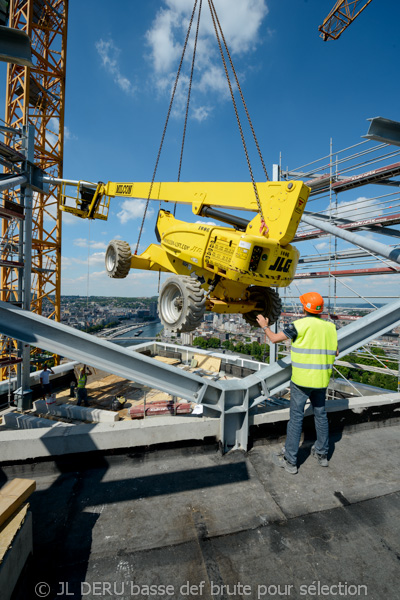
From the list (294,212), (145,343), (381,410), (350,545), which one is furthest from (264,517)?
(145,343)

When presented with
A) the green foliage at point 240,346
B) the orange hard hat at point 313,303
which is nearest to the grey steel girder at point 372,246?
the orange hard hat at point 313,303

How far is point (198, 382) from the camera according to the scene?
3020 millimetres

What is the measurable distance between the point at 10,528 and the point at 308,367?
2651 millimetres

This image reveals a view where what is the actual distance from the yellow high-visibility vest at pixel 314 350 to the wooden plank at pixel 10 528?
2.50 meters

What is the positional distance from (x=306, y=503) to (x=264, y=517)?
453 millimetres

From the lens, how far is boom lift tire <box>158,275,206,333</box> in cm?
563

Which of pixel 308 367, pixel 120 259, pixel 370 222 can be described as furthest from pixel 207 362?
pixel 308 367

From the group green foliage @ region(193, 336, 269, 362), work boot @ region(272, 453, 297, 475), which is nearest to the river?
work boot @ region(272, 453, 297, 475)

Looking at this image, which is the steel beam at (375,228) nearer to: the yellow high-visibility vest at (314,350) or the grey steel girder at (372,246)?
the grey steel girder at (372,246)

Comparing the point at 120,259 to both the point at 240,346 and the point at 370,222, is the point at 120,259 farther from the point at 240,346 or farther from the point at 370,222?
the point at 240,346

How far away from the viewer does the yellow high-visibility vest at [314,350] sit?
283 centimetres

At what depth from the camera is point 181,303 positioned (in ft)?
20.4

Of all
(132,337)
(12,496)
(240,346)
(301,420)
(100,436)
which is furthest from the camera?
(240,346)

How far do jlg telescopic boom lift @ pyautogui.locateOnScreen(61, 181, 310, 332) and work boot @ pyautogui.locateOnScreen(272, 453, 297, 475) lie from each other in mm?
2988
